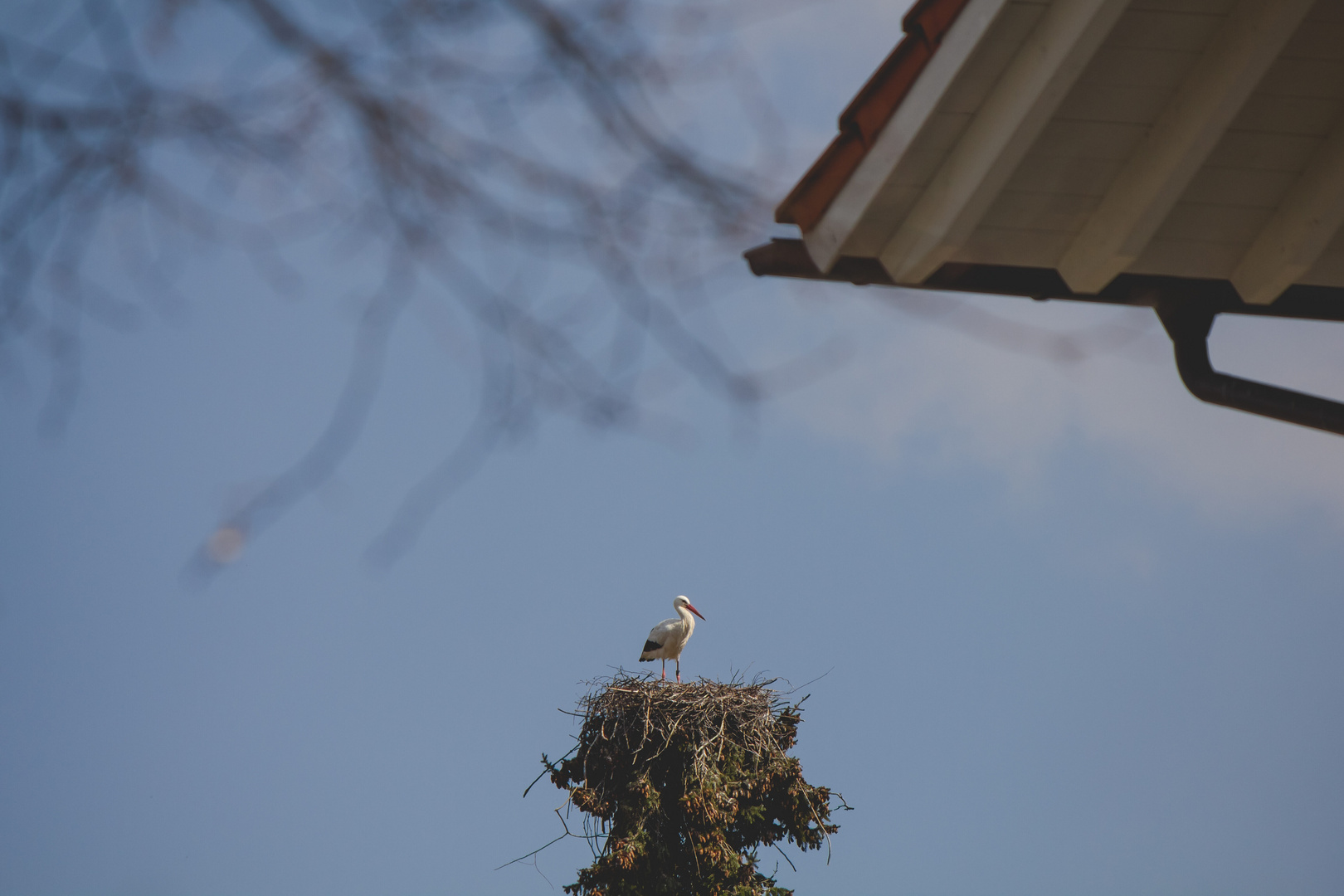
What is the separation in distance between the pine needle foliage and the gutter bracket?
7.27 metres

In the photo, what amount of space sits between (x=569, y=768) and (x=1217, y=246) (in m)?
8.38


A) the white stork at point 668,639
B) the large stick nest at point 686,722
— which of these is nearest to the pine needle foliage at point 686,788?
the large stick nest at point 686,722

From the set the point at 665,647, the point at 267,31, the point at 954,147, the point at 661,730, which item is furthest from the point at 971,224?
the point at 665,647

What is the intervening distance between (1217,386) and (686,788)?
24.8ft

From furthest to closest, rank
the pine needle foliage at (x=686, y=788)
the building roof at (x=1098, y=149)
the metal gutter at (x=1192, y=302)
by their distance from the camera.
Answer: the pine needle foliage at (x=686, y=788)
the metal gutter at (x=1192, y=302)
the building roof at (x=1098, y=149)

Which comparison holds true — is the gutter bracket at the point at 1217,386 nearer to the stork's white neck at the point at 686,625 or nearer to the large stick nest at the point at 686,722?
the large stick nest at the point at 686,722

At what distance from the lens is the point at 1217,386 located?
2826 mm

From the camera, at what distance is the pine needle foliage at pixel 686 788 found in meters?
9.31

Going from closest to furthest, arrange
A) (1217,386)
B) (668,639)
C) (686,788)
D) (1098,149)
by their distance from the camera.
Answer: (1098,149), (1217,386), (686,788), (668,639)

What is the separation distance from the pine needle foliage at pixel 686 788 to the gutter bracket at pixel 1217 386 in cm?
727

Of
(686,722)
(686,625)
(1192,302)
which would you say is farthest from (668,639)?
(1192,302)

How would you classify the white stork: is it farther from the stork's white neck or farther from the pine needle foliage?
the pine needle foliage

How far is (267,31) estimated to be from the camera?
208 cm

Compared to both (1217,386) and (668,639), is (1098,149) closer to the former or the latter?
(1217,386)
